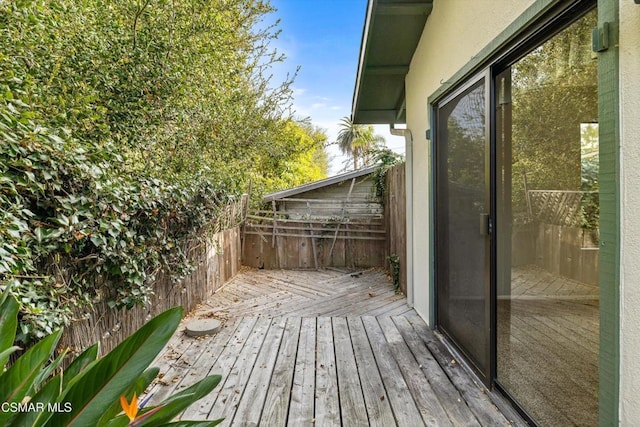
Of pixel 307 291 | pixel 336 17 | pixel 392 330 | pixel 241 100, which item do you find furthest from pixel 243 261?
pixel 336 17

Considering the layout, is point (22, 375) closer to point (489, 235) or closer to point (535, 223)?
point (535, 223)

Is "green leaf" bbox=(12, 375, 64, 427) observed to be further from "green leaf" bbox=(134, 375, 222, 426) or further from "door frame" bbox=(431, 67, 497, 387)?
"door frame" bbox=(431, 67, 497, 387)

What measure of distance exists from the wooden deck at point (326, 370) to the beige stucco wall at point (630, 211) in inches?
37.3

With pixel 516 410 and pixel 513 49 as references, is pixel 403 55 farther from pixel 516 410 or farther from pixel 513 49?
pixel 516 410

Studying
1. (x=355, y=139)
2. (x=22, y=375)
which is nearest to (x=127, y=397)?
(x=22, y=375)

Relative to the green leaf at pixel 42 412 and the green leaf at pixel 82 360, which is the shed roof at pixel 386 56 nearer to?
the green leaf at pixel 82 360

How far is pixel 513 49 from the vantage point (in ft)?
6.48

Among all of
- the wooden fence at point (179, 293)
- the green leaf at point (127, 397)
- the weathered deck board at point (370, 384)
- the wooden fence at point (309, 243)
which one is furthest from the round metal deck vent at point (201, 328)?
the wooden fence at point (309, 243)

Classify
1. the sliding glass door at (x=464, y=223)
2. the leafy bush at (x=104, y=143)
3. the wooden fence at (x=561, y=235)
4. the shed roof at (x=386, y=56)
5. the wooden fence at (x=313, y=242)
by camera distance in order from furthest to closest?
the wooden fence at (x=313, y=242), the shed roof at (x=386, y=56), the sliding glass door at (x=464, y=223), the leafy bush at (x=104, y=143), the wooden fence at (x=561, y=235)

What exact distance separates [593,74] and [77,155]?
8.44 ft

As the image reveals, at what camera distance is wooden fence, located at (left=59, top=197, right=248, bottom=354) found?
7.54 feet

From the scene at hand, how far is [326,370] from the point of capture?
8.66 feet

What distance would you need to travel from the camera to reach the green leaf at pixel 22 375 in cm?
89

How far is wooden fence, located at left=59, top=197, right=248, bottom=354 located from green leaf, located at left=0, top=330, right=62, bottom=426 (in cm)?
132
